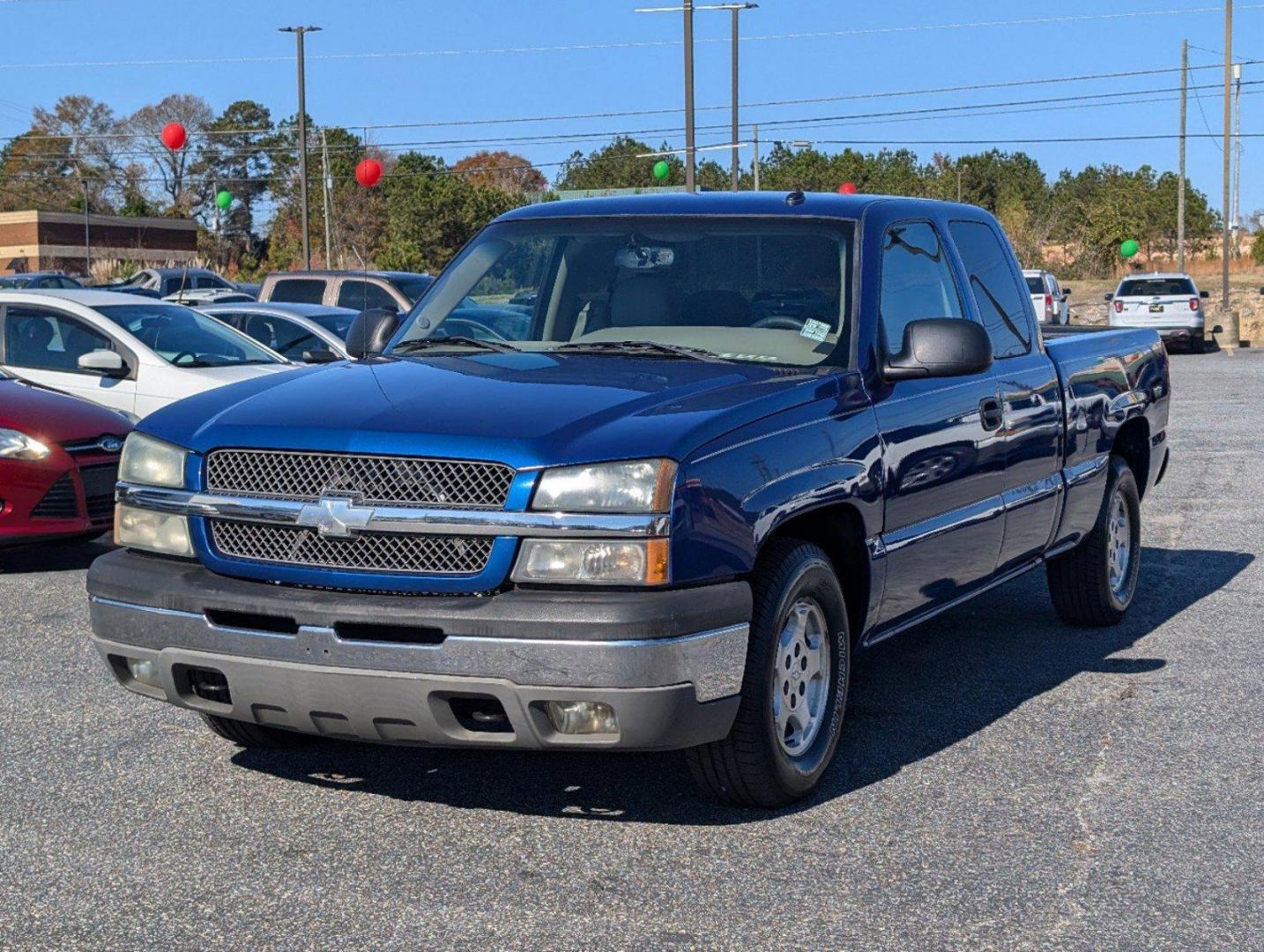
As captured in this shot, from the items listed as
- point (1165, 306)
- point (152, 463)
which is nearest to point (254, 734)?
point (152, 463)

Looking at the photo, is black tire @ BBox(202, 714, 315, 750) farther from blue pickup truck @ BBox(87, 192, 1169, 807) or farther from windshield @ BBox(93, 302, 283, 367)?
windshield @ BBox(93, 302, 283, 367)

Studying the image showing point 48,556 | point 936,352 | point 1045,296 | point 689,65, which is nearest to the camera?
point 936,352

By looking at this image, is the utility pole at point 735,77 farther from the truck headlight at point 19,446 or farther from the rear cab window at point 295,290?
the truck headlight at point 19,446

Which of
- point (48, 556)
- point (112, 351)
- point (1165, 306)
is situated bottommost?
point (48, 556)

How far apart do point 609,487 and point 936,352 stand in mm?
1595

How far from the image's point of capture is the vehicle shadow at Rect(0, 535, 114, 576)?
31.7 ft

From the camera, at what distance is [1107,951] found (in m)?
4.02

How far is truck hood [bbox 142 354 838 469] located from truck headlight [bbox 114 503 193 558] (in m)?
0.23

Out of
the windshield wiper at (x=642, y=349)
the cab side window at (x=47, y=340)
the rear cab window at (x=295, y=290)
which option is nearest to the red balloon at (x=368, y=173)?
the rear cab window at (x=295, y=290)

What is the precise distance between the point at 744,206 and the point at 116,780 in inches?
114

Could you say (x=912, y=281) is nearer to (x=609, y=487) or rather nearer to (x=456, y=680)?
(x=609, y=487)

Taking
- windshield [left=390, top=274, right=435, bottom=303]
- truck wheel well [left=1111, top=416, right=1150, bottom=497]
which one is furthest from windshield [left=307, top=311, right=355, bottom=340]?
truck wheel well [left=1111, top=416, right=1150, bottom=497]

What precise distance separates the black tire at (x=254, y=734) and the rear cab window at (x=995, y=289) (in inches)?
118

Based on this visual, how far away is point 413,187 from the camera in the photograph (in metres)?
94.1
